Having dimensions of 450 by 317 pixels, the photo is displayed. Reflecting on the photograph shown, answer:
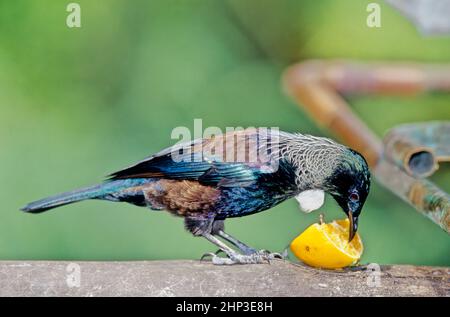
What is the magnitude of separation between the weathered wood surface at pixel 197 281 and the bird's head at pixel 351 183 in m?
0.40

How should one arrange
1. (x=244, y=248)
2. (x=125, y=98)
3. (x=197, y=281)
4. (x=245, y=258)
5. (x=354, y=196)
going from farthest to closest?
1. (x=125, y=98)
2. (x=244, y=248)
3. (x=354, y=196)
4. (x=245, y=258)
5. (x=197, y=281)

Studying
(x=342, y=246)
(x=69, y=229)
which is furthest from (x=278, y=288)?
(x=69, y=229)

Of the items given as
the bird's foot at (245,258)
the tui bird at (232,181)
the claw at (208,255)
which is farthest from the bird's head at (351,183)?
the claw at (208,255)

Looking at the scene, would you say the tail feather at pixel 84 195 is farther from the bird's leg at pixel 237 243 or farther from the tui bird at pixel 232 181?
the bird's leg at pixel 237 243

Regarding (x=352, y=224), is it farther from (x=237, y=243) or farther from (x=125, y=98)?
(x=125, y=98)

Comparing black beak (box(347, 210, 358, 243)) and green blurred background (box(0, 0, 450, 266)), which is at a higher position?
green blurred background (box(0, 0, 450, 266))

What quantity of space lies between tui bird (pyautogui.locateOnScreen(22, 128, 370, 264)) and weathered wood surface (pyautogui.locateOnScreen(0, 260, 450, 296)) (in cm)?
33

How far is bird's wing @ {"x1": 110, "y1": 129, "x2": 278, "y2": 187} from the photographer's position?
346cm

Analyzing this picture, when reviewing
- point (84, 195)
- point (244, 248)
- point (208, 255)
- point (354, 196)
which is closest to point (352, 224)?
point (354, 196)

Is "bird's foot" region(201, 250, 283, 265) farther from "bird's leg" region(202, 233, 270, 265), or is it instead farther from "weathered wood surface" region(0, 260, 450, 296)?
"weathered wood surface" region(0, 260, 450, 296)

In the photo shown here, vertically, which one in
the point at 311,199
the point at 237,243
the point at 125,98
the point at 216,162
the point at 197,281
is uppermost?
the point at 125,98

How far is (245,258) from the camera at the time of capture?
11.1 ft

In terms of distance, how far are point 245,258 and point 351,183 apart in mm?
618

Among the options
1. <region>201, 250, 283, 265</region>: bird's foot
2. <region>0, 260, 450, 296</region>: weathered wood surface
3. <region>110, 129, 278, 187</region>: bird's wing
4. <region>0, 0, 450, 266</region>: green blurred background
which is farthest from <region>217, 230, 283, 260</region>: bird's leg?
<region>110, 129, 278, 187</region>: bird's wing
